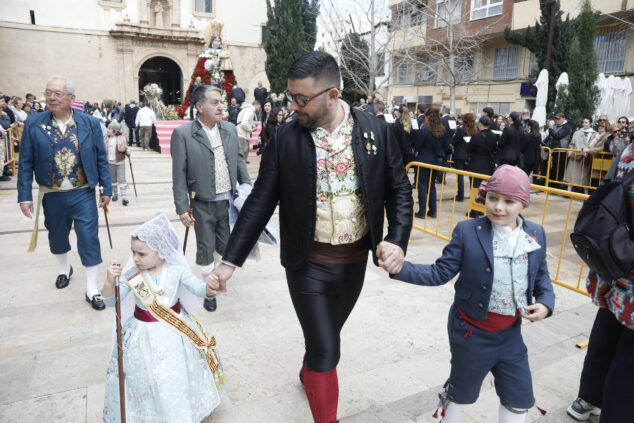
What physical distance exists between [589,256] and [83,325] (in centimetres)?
375

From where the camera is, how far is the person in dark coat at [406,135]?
319 inches

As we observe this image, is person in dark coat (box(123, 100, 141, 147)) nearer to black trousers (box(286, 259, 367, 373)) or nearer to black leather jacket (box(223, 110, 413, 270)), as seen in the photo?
black leather jacket (box(223, 110, 413, 270))

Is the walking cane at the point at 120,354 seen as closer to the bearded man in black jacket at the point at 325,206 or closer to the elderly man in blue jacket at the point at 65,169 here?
the bearded man in black jacket at the point at 325,206

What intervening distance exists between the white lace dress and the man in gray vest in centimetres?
149

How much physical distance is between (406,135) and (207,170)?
557 centimetres

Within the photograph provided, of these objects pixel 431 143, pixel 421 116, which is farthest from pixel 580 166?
pixel 421 116

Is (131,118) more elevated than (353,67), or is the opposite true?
(353,67)

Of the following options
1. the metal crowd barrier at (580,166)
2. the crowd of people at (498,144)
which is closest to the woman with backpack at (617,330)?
the crowd of people at (498,144)

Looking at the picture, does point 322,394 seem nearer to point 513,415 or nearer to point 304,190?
point 513,415

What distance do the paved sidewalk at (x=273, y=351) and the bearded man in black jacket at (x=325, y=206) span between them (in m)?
0.71

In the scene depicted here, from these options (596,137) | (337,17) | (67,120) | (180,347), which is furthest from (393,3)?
(180,347)

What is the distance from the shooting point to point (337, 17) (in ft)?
75.3

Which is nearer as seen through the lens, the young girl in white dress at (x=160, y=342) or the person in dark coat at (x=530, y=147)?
the young girl in white dress at (x=160, y=342)

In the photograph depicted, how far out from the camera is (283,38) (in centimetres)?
3017
